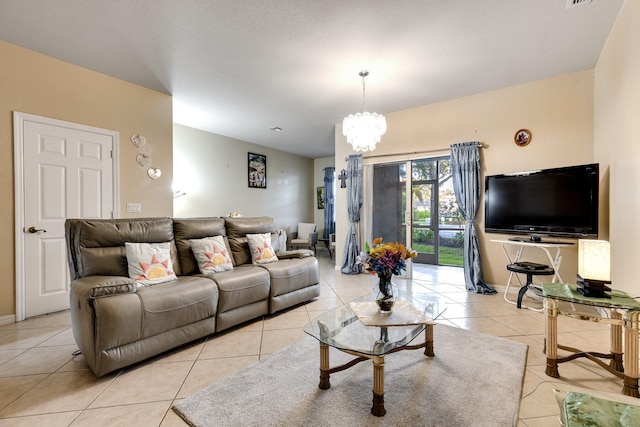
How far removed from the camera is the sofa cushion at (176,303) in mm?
2071

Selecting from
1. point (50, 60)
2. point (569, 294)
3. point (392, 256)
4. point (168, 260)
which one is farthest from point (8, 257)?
point (569, 294)

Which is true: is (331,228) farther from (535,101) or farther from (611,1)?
(611,1)

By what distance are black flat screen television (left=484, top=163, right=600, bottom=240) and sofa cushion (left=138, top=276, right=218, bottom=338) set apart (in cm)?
352

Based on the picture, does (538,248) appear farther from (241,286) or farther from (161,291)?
(161,291)

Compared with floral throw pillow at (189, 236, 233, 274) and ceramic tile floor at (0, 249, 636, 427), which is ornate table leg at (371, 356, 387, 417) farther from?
floral throw pillow at (189, 236, 233, 274)

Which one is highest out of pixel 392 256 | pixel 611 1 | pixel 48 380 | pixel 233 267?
pixel 611 1

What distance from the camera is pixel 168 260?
8.52 feet

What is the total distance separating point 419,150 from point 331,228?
3.81 m

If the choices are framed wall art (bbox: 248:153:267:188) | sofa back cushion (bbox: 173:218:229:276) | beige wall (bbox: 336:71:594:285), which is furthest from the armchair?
sofa back cushion (bbox: 173:218:229:276)

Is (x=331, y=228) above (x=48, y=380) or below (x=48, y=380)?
above

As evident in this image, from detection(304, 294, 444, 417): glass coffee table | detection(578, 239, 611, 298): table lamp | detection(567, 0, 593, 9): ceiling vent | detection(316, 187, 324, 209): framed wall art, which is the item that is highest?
detection(567, 0, 593, 9): ceiling vent

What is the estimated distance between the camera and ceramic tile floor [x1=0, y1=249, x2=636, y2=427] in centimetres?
158

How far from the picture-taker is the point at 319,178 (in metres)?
8.58

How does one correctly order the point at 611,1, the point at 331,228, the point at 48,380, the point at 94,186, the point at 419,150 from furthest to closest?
the point at 331,228
the point at 419,150
the point at 94,186
the point at 611,1
the point at 48,380
